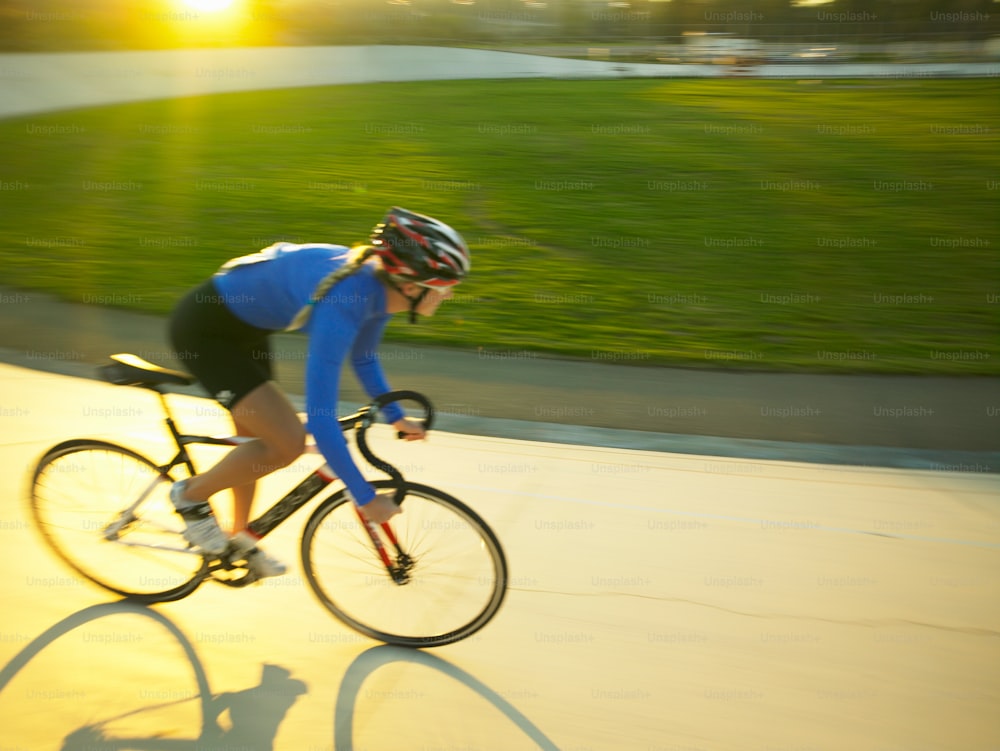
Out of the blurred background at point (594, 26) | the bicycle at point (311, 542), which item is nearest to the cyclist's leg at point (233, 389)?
the bicycle at point (311, 542)

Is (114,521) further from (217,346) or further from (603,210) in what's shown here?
(603,210)

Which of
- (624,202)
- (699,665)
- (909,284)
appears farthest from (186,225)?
(699,665)

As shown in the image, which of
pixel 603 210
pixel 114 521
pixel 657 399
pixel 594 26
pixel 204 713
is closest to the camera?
pixel 204 713

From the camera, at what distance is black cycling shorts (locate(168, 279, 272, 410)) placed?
2936 millimetres

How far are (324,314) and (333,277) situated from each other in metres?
0.14

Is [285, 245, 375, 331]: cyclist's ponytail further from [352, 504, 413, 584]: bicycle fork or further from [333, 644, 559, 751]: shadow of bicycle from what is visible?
[333, 644, 559, 751]: shadow of bicycle

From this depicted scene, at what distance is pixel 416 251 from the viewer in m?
2.68

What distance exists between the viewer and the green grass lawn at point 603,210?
26.9 feet

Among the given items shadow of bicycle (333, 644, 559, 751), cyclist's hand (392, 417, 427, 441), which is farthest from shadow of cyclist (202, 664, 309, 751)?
cyclist's hand (392, 417, 427, 441)

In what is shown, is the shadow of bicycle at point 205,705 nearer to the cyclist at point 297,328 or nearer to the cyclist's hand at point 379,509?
the cyclist at point 297,328

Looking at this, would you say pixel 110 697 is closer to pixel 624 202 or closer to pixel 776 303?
pixel 776 303

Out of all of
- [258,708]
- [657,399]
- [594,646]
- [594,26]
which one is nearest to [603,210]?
[657,399]

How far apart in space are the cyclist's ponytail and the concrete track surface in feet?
4.30

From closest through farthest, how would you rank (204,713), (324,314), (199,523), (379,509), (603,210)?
(324,314) < (379,509) < (204,713) < (199,523) < (603,210)
